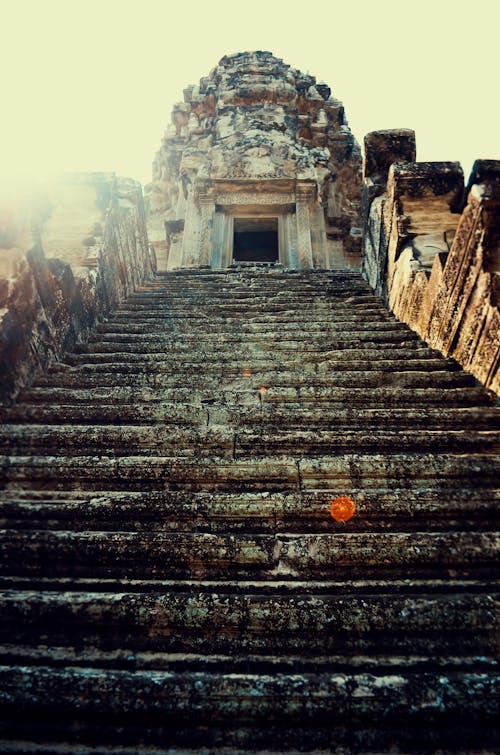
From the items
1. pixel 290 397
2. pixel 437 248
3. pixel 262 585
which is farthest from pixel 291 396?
pixel 437 248

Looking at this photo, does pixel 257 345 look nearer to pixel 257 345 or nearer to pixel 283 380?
pixel 257 345

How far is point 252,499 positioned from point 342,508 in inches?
14.6

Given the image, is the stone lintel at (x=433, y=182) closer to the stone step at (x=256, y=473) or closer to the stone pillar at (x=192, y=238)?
the stone step at (x=256, y=473)

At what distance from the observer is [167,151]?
12.4 meters

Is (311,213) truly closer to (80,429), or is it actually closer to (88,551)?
(80,429)

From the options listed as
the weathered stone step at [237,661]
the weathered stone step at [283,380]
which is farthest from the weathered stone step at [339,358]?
the weathered stone step at [237,661]

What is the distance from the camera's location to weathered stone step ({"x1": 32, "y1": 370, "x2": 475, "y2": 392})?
3.01m

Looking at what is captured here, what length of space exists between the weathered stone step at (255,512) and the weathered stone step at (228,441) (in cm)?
36

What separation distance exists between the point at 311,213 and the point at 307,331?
20.5 ft

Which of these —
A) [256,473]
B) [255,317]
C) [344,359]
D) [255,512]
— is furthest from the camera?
[255,317]

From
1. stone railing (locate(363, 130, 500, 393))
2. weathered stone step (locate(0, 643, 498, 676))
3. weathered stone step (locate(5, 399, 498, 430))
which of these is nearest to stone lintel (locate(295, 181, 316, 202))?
stone railing (locate(363, 130, 500, 393))

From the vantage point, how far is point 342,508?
1.98 meters

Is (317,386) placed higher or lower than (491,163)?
lower

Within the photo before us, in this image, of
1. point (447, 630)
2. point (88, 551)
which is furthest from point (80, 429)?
point (447, 630)
